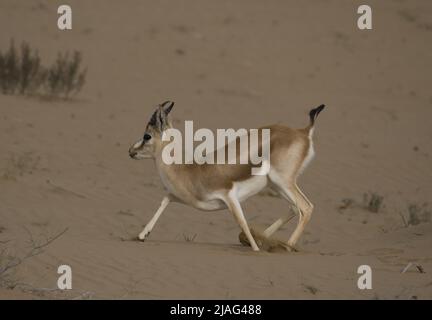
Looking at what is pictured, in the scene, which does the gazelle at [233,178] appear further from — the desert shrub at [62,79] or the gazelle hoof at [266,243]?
the desert shrub at [62,79]

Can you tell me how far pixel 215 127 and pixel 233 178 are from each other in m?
7.41

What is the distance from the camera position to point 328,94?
22.4 metres

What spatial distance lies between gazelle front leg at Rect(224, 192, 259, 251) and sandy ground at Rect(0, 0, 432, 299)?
32 cm

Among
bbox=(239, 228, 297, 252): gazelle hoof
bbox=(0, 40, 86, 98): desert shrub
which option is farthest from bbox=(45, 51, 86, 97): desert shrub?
bbox=(239, 228, 297, 252): gazelle hoof

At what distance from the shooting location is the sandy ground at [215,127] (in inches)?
369

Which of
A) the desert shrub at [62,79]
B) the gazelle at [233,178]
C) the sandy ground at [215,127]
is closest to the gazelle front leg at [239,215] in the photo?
the gazelle at [233,178]

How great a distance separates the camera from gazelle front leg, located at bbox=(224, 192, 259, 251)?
10492 millimetres

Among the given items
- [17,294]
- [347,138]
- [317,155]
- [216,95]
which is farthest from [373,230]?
[216,95]

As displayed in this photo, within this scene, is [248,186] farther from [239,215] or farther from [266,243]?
[266,243]

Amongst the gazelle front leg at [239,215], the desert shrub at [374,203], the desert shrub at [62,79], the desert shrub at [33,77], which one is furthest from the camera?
the desert shrub at [62,79]

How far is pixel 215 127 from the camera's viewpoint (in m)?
18.1

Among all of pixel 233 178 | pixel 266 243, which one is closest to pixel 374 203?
pixel 266 243

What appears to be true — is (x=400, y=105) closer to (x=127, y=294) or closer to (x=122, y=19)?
(x=122, y=19)

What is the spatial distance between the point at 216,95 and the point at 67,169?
6986 millimetres
